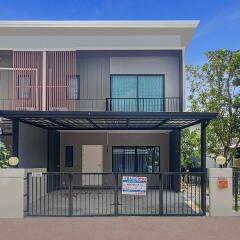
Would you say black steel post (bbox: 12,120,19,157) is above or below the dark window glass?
above

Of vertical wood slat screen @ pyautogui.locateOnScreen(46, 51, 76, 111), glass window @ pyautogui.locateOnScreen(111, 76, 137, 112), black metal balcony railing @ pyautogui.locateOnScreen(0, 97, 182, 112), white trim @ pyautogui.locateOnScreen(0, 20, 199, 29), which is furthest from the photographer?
glass window @ pyautogui.locateOnScreen(111, 76, 137, 112)

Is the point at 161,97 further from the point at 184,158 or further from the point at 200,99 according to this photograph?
the point at 184,158

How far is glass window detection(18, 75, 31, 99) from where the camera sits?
62.2 feet

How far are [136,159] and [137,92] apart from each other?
13.5ft

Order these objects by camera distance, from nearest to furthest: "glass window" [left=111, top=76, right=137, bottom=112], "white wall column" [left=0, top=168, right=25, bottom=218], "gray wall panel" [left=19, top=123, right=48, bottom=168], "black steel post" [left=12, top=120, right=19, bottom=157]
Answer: "white wall column" [left=0, top=168, right=25, bottom=218]
"black steel post" [left=12, top=120, right=19, bottom=157]
"gray wall panel" [left=19, top=123, right=48, bottom=168]
"glass window" [left=111, top=76, right=137, bottom=112]

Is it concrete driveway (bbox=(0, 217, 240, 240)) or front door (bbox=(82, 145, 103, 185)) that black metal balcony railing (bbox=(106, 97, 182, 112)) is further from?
concrete driveway (bbox=(0, 217, 240, 240))

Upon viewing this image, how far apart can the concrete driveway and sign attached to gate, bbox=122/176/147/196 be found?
1.04 meters

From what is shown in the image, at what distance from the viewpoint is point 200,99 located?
2370cm

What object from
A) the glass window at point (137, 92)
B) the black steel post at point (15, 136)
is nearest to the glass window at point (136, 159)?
the glass window at point (137, 92)

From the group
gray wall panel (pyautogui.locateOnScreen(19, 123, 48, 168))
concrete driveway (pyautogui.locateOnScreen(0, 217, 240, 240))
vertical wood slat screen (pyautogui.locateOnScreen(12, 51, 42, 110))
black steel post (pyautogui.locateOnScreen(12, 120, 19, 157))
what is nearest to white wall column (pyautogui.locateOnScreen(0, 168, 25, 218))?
concrete driveway (pyautogui.locateOnScreen(0, 217, 240, 240))

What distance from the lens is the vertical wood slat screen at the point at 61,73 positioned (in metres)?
19.0

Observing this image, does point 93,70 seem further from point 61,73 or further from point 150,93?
point 150,93

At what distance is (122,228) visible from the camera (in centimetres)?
1029

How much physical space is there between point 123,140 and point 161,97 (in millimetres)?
3584
